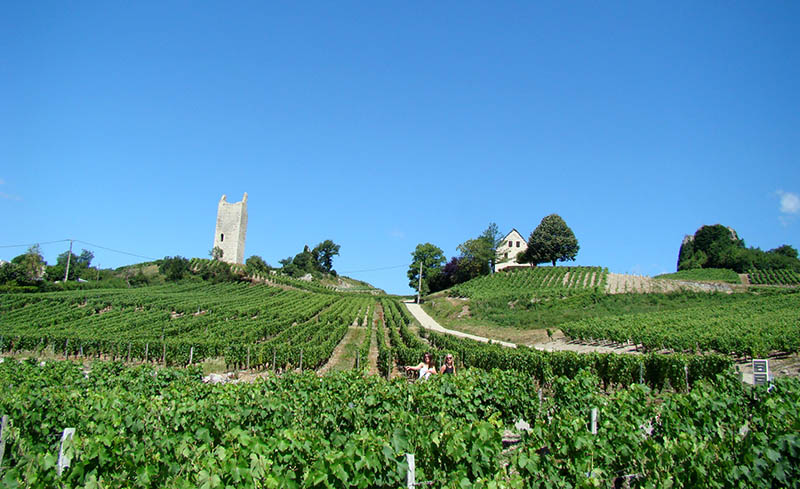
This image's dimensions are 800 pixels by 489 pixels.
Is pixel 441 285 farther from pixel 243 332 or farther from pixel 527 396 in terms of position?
pixel 527 396

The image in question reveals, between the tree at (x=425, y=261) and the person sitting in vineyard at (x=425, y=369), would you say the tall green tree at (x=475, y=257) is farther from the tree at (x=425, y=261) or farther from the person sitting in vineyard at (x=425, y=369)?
the person sitting in vineyard at (x=425, y=369)

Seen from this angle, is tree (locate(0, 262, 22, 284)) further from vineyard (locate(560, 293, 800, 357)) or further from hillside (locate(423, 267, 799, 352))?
vineyard (locate(560, 293, 800, 357))

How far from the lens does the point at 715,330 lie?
24.8m

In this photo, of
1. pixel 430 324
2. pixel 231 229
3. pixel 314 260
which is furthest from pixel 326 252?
pixel 430 324

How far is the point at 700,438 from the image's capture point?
741cm

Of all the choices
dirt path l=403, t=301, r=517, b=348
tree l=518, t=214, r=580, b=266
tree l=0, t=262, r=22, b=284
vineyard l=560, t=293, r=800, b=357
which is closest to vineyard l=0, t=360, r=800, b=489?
vineyard l=560, t=293, r=800, b=357

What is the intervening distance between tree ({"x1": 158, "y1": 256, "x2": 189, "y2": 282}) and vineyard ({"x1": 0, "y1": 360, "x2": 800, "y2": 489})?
2824 inches

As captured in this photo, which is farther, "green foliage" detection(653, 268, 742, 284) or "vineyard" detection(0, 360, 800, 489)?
"green foliage" detection(653, 268, 742, 284)

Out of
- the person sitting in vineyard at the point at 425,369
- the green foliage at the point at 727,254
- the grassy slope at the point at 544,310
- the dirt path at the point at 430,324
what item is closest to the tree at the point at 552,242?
the green foliage at the point at 727,254

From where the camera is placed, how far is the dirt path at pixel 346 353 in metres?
24.7

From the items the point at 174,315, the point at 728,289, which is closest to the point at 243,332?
the point at 174,315

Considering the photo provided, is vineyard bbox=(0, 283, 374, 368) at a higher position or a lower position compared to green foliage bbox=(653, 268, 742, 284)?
lower

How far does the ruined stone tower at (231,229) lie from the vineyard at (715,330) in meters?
70.5

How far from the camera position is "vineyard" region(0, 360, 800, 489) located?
5.27m
